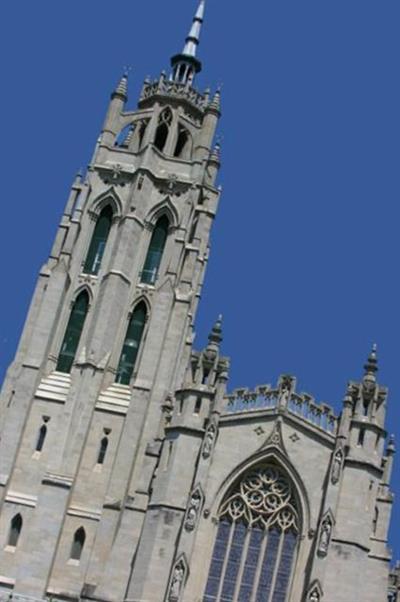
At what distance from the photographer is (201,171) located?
56594 millimetres

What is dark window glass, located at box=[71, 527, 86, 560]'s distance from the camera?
47.9 meters

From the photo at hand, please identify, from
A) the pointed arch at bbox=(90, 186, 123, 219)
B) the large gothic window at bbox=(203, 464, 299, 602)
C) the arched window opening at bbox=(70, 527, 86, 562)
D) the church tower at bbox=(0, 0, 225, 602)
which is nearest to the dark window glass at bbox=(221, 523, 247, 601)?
the large gothic window at bbox=(203, 464, 299, 602)

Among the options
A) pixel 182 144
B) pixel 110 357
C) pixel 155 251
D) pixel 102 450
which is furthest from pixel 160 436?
pixel 182 144

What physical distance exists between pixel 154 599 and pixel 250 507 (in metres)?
5.23

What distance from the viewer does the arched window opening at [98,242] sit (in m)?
54.3

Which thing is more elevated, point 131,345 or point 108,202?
point 108,202

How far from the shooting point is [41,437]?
50156 mm

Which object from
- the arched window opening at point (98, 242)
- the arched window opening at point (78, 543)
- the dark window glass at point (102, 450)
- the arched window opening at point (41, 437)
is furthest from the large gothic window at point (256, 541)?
the arched window opening at point (98, 242)

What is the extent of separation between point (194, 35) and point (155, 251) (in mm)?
17498

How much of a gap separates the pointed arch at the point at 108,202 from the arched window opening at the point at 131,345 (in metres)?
5.25

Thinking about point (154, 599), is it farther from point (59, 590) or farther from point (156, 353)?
point (156, 353)

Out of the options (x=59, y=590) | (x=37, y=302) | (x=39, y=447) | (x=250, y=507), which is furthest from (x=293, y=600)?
(x=37, y=302)

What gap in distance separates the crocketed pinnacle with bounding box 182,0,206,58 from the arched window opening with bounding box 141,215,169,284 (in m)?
13.0

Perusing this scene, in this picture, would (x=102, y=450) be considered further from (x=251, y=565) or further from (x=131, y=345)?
(x=251, y=565)
